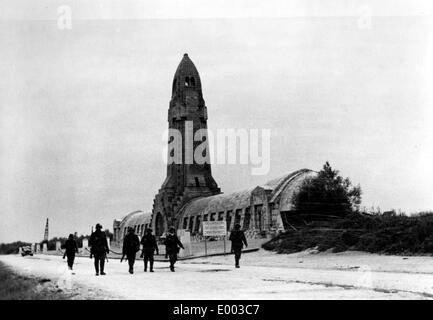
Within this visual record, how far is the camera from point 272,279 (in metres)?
15.5

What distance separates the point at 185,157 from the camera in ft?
215

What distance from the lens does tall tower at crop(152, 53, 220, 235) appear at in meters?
63.8

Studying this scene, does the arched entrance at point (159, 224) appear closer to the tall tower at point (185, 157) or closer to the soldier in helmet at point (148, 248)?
the tall tower at point (185, 157)

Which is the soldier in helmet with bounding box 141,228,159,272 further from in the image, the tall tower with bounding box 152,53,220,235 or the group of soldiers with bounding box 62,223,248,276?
the tall tower with bounding box 152,53,220,235

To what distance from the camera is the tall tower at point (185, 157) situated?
63781 mm

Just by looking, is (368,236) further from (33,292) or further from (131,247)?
(33,292)

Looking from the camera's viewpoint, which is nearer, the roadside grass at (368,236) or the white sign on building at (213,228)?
the roadside grass at (368,236)

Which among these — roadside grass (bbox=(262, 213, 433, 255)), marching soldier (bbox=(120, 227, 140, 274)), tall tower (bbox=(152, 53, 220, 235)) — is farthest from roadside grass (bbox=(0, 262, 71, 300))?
tall tower (bbox=(152, 53, 220, 235))

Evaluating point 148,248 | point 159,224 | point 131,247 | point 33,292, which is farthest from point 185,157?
point 33,292

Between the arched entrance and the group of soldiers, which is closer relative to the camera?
the group of soldiers

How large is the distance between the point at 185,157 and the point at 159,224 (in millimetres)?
8358

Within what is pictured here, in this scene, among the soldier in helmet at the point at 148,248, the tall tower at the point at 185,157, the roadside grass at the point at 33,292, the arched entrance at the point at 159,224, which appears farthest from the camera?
the arched entrance at the point at 159,224

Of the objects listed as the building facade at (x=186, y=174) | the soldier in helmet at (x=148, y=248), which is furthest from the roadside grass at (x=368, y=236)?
the building facade at (x=186, y=174)
